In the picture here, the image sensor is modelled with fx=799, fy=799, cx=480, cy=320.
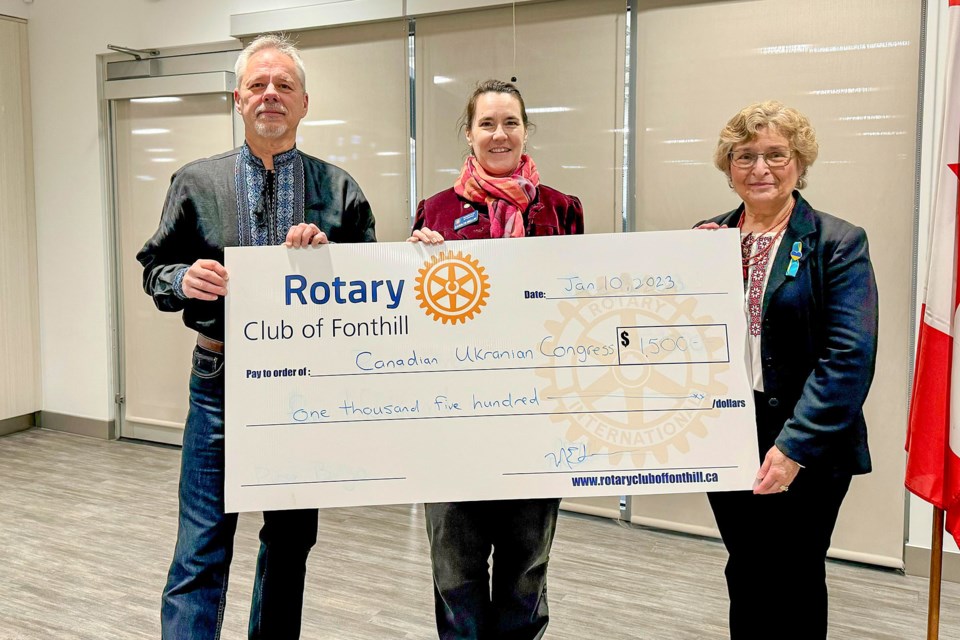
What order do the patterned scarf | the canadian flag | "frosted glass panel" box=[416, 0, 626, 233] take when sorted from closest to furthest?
the canadian flag < the patterned scarf < "frosted glass panel" box=[416, 0, 626, 233]

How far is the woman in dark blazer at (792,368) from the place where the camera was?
1.78 meters

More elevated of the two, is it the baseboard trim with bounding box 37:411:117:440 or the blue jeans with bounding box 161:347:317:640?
the blue jeans with bounding box 161:347:317:640

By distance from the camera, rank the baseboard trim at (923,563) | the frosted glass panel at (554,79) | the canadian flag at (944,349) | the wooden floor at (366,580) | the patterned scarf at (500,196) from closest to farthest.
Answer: the canadian flag at (944,349)
the patterned scarf at (500,196)
the wooden floor at (366,580)
the baseboard trim at (923,563)
the frosted glass panel at (554,79)

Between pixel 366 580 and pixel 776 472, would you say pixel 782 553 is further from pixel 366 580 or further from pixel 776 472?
pixel 366 580

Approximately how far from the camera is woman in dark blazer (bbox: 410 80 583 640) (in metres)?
1.95

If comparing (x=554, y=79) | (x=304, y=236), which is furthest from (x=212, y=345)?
(x=554, y=79)

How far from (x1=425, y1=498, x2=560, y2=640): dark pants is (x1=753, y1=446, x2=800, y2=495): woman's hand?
491mm

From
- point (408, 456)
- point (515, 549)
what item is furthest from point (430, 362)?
point (515, 549)

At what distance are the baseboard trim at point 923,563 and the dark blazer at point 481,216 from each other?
221cm

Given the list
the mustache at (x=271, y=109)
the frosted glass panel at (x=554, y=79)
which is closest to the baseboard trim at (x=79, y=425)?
the frosted glass panel at (x=554, y=79)

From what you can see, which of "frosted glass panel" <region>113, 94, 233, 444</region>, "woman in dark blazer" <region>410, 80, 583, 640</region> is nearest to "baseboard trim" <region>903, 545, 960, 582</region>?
"woman in dark blazer" <region>410, 80, 583, 640</region>

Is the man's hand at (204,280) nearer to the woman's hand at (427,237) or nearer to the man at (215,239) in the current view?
the man at (215,239)

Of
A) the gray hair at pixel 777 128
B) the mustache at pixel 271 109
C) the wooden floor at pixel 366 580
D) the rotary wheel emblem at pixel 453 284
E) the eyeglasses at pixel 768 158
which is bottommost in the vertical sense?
the wooden floor at pixel 366 580
